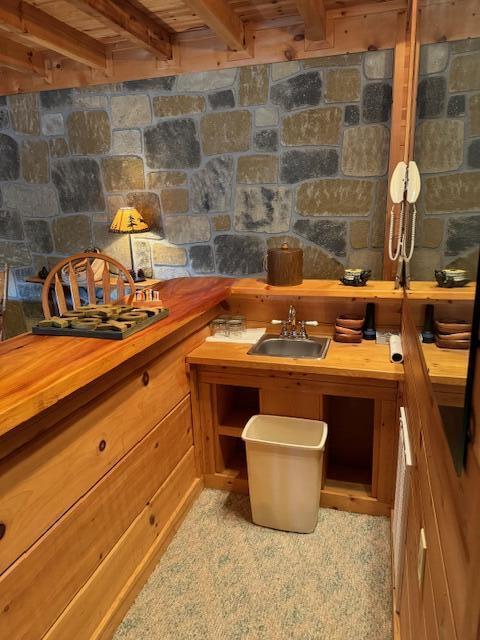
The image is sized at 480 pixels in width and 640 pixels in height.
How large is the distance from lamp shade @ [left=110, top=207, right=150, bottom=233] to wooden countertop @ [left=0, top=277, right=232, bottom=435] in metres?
1.65

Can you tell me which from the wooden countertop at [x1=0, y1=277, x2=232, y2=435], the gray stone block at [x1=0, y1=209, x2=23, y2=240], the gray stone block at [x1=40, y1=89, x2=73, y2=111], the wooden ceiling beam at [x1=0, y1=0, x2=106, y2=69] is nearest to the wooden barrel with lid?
the wooden countertop at [x1=0, y1=277, x2=232, y2=435]

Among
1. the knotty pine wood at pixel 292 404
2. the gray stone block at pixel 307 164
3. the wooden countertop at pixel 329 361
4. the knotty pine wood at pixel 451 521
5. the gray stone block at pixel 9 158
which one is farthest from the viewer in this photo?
the gray stone block at pixel 9 158

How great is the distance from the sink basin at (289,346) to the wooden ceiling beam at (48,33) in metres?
2.21

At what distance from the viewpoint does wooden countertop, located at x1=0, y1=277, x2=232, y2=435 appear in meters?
1.07

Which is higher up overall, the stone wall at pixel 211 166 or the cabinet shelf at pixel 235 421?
the stone wall at pixel 211 166

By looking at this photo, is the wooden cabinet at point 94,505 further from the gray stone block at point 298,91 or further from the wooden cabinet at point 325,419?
the gray stone block at point 298,91

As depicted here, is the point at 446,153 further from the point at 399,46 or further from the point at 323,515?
the point at 323,515

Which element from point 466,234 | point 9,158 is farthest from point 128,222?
point 466,234

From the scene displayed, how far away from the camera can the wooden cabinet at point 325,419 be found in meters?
1.98

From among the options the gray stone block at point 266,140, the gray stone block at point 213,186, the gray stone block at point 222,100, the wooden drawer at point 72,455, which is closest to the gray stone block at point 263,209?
the gray stone block at point 213,186

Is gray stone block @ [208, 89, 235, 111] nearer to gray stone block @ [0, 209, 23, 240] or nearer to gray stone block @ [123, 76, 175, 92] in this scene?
gray stone block @ [123, 76, 175, 92]

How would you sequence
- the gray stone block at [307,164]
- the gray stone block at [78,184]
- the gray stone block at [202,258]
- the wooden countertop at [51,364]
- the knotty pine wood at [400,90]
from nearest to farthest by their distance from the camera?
the wooden countertop at [51,364] → the knotty pine wood at [400,90] → the gray stone block at [307,164] → the gray stone block at [202,258] → the gray stone block at [78,184]

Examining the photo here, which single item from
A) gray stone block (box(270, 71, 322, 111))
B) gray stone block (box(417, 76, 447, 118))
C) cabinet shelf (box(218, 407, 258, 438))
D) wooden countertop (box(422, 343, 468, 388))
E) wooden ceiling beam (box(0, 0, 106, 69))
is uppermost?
wooden ceiling beam (box(0, 0, 106, 69))

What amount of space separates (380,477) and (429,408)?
1.17 meters
